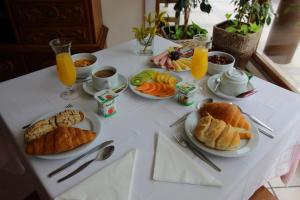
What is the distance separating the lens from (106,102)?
0.79 metres

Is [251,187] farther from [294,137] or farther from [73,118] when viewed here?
[73,118]

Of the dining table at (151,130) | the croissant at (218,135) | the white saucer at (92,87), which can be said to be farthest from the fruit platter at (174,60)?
the croissant at (218,135)

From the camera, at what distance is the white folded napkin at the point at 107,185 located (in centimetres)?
57

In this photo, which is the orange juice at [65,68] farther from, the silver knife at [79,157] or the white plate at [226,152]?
the white plate at [226,152]

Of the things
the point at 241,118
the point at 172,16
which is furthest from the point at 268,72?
the point at 241,118

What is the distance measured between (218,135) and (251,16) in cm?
141

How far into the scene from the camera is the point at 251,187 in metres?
0.73

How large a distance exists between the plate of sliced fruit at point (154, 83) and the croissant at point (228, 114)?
18cm

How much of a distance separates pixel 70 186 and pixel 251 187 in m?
0.53

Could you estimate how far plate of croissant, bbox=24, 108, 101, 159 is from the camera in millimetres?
654

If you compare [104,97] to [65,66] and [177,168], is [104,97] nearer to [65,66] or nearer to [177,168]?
[65,66]

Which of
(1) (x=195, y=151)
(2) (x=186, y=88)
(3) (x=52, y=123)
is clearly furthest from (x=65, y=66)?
(1) (x=195, y=151)

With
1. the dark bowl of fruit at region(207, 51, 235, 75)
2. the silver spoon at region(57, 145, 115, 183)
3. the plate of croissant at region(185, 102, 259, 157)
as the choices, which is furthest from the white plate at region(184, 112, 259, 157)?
the dark bowl of fruit at region(207, 51, 235, 75)

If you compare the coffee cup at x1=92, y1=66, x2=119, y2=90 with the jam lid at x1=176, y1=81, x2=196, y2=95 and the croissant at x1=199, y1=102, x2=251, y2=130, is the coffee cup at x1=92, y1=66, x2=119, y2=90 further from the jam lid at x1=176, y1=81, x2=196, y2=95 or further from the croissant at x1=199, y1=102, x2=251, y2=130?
the croissant at x1=199, y1=102, x2=251, y2=130
